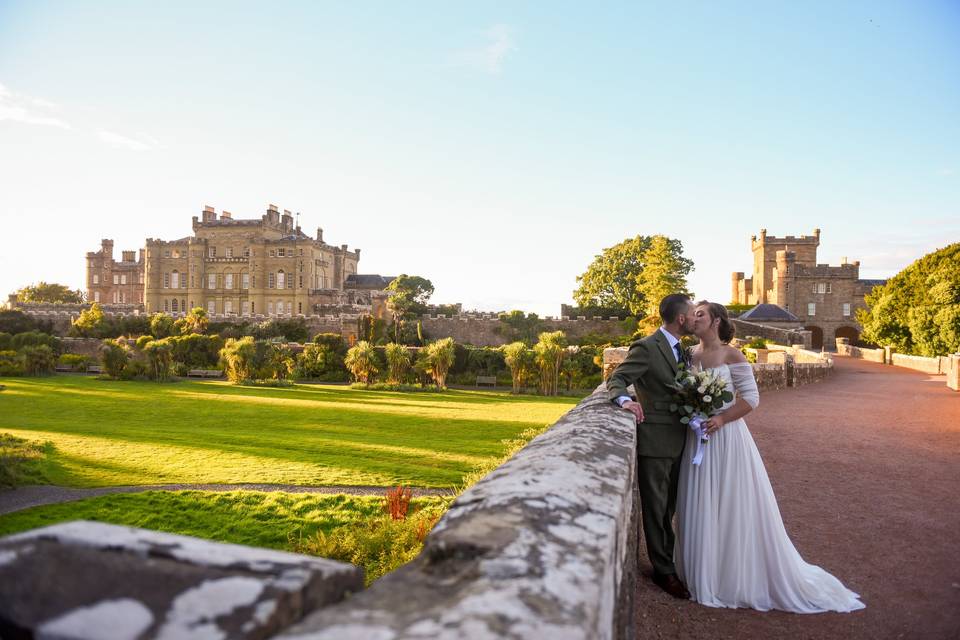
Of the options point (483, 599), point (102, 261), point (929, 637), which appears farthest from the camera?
point (102, 261)

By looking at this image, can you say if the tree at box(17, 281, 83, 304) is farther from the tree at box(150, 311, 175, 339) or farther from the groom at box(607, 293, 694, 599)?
the groom at box(607, 293, 694, 599)

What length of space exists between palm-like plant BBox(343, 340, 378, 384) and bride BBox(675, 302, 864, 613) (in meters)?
29.2

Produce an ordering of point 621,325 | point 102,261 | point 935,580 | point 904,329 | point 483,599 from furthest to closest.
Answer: point 102,261 → point 621,325 → point 904,329 → point 935,580 → point 483,599

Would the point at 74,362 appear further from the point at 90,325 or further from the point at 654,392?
the point at 654,392

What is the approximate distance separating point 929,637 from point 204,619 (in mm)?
4249

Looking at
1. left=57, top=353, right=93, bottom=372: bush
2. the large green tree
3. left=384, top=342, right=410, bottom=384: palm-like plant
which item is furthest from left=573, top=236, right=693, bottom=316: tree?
left=57, top=353, right=93, bottom=372: bush

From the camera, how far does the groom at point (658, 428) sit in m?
4.31

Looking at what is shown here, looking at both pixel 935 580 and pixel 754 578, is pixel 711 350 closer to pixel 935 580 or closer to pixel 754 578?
pixel 754 578

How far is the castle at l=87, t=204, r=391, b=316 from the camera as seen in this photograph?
226 feet

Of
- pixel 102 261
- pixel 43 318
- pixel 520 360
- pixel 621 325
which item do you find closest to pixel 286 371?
pixel 520 360

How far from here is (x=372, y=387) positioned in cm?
3147

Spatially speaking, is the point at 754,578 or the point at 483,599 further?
the point at 754,578

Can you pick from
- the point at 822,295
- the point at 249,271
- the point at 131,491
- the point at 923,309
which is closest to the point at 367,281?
the point at 249,271

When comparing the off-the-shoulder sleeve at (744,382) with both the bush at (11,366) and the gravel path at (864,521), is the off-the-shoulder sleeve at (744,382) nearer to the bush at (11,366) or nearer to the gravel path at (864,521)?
the gravel path at (864,521)
